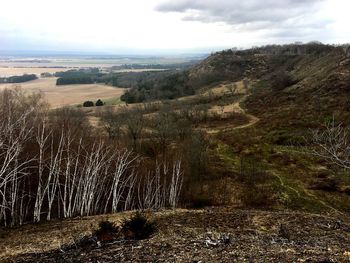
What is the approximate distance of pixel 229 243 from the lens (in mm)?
17312

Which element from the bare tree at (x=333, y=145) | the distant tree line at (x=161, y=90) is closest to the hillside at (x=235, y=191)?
the bare tree at (x=333, y=145)

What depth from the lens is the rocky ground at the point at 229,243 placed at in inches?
599

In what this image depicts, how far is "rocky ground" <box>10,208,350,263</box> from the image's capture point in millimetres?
15211

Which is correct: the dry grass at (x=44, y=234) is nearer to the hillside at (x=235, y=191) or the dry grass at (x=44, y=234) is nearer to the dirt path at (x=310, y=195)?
the hillside at (x=235, y=191)

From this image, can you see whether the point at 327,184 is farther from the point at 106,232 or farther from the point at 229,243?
the point at 106,232

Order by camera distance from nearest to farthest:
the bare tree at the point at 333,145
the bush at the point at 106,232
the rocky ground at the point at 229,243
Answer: the bare tree at the point at 333,145 → the rocky ground at the point at 229,243 → the bush at the point at 106,232

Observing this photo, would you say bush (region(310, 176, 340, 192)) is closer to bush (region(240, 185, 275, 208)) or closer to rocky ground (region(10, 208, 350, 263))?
bush (region(240, 185, 275, 208))

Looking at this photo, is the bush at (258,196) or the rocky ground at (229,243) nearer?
the rocky ground at (229,243)

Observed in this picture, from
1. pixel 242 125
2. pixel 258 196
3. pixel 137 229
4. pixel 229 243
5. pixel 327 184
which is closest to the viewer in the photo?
pixel 229 243

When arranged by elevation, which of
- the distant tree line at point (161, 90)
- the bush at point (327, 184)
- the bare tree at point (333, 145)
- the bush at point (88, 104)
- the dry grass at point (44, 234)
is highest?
the bare tree at point (333, 145)

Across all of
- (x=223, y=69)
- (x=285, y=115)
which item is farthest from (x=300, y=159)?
(x=223, y=69)

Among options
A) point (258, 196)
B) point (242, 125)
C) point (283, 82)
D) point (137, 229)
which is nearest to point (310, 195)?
point (258, 196)

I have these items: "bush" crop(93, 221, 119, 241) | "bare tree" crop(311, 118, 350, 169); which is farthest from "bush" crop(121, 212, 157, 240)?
"bare tree" crop(311, 118, 350, 169)

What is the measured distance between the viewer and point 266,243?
687 inches
